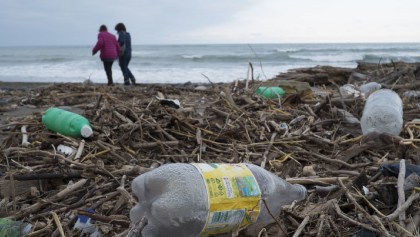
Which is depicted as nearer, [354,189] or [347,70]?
[354,189]

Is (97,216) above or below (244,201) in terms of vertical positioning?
below

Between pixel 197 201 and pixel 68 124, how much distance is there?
2.13 meters

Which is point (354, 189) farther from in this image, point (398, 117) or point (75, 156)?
point (75, 156)

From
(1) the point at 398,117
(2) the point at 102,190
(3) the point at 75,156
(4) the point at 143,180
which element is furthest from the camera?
(1) the point at 398,117

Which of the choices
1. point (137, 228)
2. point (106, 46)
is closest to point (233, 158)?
point (137, 228)

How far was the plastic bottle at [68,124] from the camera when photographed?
3.62m

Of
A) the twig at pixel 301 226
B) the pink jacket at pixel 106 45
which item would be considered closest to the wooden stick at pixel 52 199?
the twig at pixel 301 226

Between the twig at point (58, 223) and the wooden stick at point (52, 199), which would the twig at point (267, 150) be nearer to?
the wooden stick at point (52, 199)

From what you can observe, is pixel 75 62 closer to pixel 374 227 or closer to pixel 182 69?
pixel 182 69

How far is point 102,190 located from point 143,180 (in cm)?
65

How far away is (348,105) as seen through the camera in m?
Answer: 4.49

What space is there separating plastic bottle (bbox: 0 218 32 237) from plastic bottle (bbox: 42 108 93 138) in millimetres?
1350

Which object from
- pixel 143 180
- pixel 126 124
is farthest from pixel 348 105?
pixel 143 180

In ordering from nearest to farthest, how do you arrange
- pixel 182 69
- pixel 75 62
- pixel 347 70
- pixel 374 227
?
pixel 374 227
pixel 347 70
pixel 182 69
pixel 75 62
